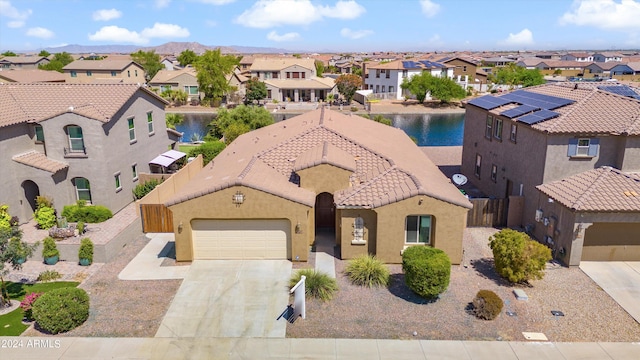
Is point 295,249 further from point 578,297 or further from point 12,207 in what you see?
point 12,207

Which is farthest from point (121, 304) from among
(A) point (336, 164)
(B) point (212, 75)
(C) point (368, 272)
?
(B) point (212, 75)

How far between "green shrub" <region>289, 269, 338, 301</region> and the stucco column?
10.5 meters

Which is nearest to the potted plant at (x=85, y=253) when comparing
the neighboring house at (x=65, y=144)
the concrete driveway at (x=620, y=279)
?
the neighboring house at (x=65, y=144)

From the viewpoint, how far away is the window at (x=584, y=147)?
22703mm

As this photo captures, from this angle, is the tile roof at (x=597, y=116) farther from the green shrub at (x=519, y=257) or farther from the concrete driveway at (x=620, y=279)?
the green shrub at (x=519, y=257)

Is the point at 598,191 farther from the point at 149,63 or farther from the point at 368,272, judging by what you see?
the point at 149,63

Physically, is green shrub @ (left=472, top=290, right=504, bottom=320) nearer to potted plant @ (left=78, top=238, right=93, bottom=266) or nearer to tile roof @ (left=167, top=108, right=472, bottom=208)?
tile roof @ (left=167, top=108, right=472, bottom=208)

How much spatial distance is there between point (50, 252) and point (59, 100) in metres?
11.4

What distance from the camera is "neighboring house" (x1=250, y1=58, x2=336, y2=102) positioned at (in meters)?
85.7

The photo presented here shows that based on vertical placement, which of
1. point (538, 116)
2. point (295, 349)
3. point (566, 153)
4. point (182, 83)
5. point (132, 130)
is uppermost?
point (538, 116)

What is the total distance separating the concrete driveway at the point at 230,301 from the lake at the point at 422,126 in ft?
125

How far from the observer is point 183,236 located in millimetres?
20172

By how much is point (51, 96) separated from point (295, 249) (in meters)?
19.1

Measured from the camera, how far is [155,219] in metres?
24.3
